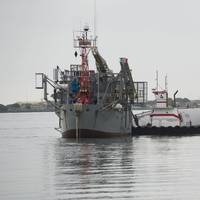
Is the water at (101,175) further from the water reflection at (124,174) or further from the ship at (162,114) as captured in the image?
the ship at (162,114)

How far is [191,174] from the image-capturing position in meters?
35.0

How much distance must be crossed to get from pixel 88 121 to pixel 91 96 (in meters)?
3.62

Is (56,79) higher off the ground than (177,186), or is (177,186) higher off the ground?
(56,79)

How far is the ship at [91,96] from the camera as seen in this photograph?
2832 inches

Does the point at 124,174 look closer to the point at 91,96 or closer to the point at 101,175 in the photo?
the point at 101,175

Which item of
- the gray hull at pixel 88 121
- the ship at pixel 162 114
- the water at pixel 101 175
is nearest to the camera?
the water at pixel 101 175

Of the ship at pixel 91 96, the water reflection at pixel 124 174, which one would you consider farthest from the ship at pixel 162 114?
the water reflection at pixel 124 174

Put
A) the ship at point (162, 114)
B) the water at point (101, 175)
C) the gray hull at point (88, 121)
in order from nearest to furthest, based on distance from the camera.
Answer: the water at point (101, 175) → the gray hull at point (88, 121) → the ship at point (162, 114)

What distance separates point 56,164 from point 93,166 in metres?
3.31

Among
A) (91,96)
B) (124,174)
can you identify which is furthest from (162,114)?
(124,174)

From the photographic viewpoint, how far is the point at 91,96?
244ft

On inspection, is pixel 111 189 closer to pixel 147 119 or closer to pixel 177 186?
pixel 177 186

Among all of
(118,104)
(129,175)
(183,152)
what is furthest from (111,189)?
(118,104)

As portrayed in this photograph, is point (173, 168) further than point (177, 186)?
Yes
